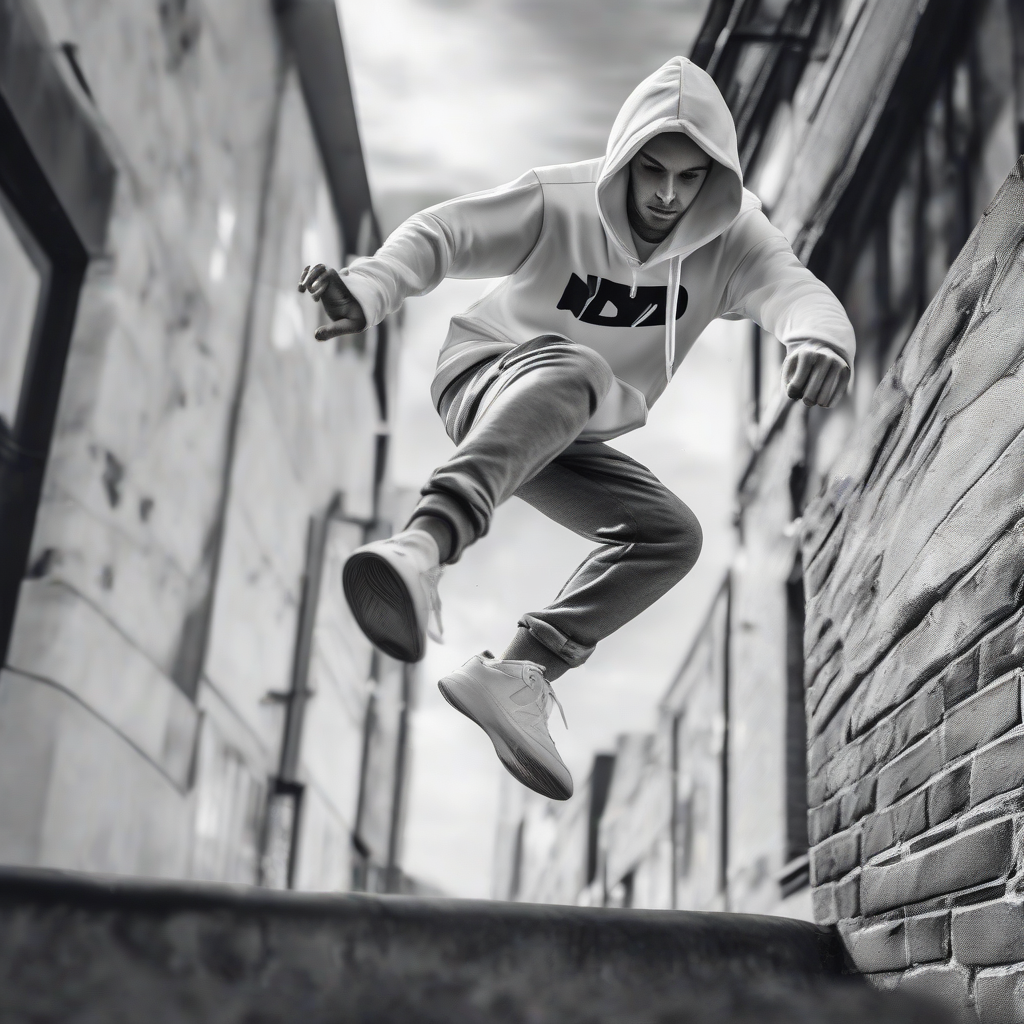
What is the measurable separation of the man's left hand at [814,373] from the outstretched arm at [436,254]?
56 cm

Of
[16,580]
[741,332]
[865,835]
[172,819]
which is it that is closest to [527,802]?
[741,332]

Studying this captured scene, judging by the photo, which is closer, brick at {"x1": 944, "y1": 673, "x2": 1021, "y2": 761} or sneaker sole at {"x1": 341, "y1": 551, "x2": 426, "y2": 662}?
brick at {"x1": 944, "y1": 673, "x2": 1021, "y2": 761}

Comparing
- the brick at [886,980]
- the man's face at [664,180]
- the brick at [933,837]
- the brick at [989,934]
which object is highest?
the man's face at [664,180]

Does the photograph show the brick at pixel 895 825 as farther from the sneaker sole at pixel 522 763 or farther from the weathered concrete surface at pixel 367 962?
the sneaker sole at pixel 522 763

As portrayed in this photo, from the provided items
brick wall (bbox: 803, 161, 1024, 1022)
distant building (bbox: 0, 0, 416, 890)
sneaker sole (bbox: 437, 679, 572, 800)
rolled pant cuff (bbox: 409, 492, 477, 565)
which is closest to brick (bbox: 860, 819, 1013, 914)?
brick wall (bbox: 803, 161, 1024, 1022)

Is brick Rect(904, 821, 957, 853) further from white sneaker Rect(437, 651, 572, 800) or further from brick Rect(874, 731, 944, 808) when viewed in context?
white sneaker Rect(437, 651, 572, 800)

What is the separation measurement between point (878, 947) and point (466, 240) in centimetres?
141

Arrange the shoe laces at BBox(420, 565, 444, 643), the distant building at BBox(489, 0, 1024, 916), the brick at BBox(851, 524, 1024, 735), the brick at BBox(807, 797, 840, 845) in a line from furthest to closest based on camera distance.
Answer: the distant building at BBox(489, 0, 1024, 916) → the brick at BBox(807, 797, 840, 845) → the shoe laces at BBox(420, 565, 444, 643) → the brick at BBox(851, 524, 1024, 735)

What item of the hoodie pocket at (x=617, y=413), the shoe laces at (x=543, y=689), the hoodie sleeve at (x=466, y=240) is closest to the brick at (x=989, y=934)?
the shoe laces at (x=543, y=689)

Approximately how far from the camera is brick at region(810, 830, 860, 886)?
86.7 inches

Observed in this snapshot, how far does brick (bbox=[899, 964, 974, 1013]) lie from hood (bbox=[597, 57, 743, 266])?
122 centimetres

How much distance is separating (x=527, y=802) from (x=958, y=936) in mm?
25146

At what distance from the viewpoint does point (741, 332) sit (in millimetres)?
8805

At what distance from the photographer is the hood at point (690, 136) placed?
1948 millimetres
